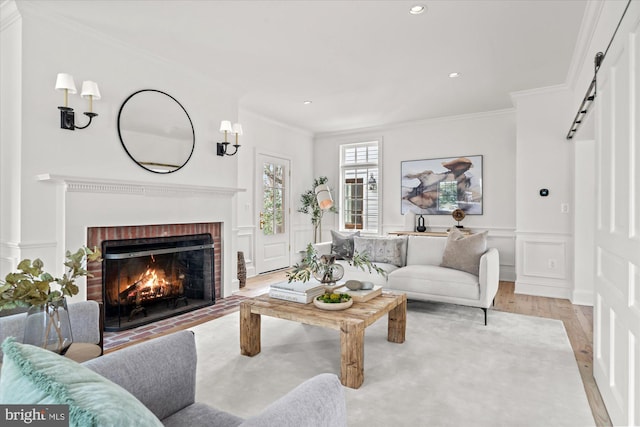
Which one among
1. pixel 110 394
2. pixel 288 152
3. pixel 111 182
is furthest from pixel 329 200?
pixel 110 394

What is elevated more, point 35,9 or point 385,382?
point 35,9

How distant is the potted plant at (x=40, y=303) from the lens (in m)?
1.19

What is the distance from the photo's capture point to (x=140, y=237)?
357 centimetres

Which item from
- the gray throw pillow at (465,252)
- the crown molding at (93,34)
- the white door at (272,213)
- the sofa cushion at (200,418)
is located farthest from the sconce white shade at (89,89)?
the gray throw pillow at (465,252)

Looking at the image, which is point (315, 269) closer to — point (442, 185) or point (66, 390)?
point (66, 390)

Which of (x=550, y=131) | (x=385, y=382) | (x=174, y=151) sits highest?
(x=550, y=131)

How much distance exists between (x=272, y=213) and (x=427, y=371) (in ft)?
13.9

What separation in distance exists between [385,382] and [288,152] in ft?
16.1

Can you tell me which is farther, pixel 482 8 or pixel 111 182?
pixel 111 182

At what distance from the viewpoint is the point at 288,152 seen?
21.7 ft

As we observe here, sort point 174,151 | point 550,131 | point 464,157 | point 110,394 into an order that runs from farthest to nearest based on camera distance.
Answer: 1. point 464,157
2. point 550,131
3. point 174,151
4. point 110,394

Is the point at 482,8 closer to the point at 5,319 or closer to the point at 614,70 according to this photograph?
the point at 614,70

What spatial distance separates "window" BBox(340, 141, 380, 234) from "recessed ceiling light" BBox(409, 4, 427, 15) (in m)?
3.92

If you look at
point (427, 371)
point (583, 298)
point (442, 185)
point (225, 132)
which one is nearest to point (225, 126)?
point (225, 132)
